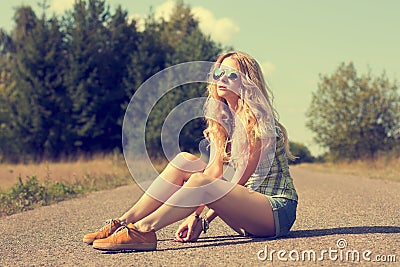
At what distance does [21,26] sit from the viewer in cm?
5019

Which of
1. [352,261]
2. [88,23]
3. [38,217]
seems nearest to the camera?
[352,261]

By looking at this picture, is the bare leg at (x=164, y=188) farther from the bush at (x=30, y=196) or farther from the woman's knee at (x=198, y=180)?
the bush at (x=30, y=196)

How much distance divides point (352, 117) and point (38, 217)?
29.5 m

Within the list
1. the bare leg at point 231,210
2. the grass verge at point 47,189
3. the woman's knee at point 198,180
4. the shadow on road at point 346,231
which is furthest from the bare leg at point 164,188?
the grass verge at point 47,189

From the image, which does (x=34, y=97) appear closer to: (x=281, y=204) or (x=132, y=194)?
(x=132, y=194)

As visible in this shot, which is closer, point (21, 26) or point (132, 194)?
point (132, 194)

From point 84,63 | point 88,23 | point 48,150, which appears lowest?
point 48,150

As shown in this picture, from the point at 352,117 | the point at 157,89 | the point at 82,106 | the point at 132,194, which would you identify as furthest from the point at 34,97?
the point at 132,194

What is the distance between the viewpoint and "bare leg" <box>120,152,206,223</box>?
5230 mm

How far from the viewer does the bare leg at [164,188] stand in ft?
17.2

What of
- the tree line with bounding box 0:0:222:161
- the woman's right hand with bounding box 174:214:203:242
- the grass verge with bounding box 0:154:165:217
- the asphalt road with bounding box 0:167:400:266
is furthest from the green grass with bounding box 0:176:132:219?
the tree line with bounding box 0:0:222:161

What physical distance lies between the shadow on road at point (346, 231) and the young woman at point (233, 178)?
0.33 meters

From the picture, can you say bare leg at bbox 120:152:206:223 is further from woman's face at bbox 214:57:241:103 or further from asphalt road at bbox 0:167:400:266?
woman's face at bbox 214:57:241:103

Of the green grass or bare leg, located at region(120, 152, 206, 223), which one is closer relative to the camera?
bare leg, located at region(120, 152, 206, 223)
